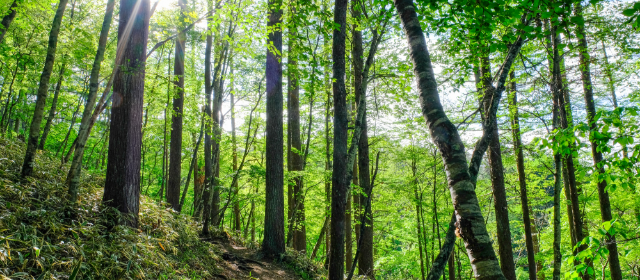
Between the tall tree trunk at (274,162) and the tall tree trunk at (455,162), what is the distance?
4638mm

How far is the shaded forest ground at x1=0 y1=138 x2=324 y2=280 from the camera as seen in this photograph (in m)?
2.65

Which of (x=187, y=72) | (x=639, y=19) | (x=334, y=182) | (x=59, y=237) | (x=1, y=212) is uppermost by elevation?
(x=187, y=72)

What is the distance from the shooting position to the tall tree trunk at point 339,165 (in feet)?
12.2

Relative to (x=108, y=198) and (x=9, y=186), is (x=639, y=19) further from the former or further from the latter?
(x=9, y=186)

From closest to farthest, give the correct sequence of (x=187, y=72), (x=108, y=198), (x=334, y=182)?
(x=334, y=182) < (x=108, y=198) < (x=187, y=72)

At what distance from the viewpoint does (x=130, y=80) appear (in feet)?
14.0

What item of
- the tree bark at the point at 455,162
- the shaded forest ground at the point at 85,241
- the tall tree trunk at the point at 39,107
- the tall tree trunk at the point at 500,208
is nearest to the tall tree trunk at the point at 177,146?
the shaded forest ground at the point at 85,241

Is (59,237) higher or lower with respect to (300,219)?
higher

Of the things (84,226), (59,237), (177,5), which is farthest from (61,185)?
(177,5)

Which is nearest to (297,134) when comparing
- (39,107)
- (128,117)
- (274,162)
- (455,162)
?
(274,162)

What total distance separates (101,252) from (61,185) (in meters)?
2.00

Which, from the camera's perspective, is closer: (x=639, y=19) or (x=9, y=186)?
(x=639, y=19)

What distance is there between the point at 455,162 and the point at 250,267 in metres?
5.08

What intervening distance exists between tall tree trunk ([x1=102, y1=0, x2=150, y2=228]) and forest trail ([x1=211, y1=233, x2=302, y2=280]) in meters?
1.93
